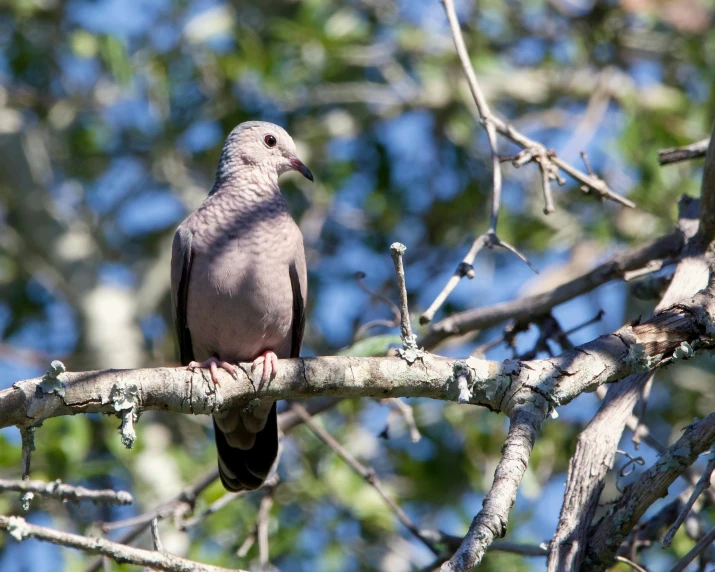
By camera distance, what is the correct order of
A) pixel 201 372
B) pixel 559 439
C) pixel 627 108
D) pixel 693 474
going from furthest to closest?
pixel 627 108 → pixel 559 439 → pixel 693 474 → pixel 201 372

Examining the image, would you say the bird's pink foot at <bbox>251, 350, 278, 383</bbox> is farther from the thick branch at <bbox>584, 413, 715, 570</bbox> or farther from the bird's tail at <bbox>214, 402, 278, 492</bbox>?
the thick branch at <bbox>584, 413, 715, 570</bbox>

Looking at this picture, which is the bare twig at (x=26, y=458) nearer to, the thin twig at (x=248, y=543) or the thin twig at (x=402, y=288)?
the thin twig at (x=402, y=288)

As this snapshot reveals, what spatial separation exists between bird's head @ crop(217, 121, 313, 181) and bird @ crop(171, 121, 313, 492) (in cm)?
24

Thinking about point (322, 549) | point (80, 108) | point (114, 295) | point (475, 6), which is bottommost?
point (322, 549)

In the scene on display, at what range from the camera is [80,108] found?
9102mm

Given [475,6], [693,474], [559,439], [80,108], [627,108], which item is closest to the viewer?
[693,474]

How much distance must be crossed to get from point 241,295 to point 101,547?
6.73ft

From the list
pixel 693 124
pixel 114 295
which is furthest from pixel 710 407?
pixel 114 295

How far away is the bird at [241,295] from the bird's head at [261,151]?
243mm

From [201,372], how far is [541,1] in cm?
623

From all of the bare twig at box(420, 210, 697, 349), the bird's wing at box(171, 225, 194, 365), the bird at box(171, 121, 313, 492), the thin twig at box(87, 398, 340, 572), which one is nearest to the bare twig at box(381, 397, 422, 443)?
the thin twig at box(87, 398, 340, 572)

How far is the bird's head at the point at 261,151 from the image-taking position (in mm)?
5422

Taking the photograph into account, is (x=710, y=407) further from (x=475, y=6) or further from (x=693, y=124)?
(x=475, y=6)

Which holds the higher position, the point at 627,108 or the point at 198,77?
the point at 198,77
